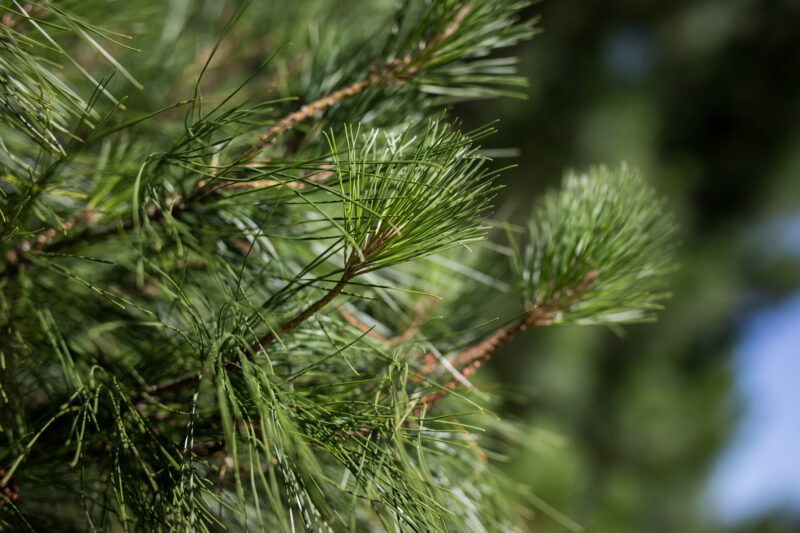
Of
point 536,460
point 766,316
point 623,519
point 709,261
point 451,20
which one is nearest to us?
point 451,20

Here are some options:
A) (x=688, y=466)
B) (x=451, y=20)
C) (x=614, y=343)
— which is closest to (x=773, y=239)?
(x=614, y=343)

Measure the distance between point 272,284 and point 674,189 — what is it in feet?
4.73

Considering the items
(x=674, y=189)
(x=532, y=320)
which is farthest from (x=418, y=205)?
→ (x=674, y=189)

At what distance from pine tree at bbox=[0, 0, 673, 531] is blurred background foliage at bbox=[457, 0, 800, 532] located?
0.97 m

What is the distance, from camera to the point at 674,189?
156cm

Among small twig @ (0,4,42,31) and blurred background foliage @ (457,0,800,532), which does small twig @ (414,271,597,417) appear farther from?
blurred background foliage @ (457,0,800,532)

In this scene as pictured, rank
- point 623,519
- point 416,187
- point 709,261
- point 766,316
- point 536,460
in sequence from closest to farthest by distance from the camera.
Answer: point 416,187 < point 536,460 < point 623,519 < point 709,261 < point 766,316

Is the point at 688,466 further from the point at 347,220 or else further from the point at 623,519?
the point at 347,220

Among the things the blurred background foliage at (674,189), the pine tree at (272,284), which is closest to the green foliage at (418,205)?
the pine tree at (272,284)

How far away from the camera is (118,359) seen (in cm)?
28

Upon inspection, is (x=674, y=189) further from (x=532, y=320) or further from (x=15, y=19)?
(x=15, y=19)

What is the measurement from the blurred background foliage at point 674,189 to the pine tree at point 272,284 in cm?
97

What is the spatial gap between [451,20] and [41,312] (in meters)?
0.22

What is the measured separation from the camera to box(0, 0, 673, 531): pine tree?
8.5 inches
